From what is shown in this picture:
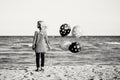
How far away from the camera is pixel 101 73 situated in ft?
20.0

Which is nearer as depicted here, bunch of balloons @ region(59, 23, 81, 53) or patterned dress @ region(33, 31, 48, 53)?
bunch of balloons @ region(59, 23, 81, 53)

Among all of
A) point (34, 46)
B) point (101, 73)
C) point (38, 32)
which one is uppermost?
point (38, 32)

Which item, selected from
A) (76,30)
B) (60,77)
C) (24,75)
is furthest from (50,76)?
(76,30)

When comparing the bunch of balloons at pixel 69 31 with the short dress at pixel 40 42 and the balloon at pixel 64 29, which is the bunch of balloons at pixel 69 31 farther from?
the short dress at pixel 40 42

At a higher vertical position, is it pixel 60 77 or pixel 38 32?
pixel 38 32

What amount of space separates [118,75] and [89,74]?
2.52ft

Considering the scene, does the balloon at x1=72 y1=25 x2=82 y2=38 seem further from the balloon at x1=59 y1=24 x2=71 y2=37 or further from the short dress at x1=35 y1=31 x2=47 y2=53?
the short dress at x1=35 y1=31 x2=47 y2=53

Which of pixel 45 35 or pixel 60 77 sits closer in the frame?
pixel 60 77

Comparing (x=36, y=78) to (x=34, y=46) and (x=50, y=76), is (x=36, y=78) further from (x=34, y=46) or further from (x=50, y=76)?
(x=34, y=46)

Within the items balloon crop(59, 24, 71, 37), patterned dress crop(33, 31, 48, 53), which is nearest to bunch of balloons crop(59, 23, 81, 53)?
balloon crop(59, 24, 71, 37)

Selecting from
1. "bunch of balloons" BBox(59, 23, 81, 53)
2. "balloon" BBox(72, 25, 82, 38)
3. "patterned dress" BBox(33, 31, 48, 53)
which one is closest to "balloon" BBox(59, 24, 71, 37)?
"bunch of balloons" BBox(59, 23, 81, 53)

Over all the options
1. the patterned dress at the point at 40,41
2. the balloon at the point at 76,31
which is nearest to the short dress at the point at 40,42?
the patterned dress at the point at 40,41

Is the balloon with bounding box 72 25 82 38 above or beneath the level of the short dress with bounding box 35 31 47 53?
above

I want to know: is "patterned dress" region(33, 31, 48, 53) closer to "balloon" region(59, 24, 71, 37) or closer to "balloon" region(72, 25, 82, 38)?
"balloon" region(59, 24, 71, 37)
